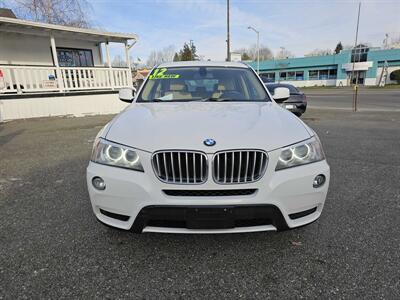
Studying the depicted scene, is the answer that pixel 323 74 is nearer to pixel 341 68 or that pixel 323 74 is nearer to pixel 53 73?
pixel 341 68

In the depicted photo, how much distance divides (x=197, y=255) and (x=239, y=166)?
0.87 m

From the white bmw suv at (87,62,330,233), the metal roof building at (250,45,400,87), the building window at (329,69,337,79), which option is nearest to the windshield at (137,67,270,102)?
the white bmw suv at (87,62,330,233)

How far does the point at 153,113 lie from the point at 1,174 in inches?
132

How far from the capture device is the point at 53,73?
450 inches

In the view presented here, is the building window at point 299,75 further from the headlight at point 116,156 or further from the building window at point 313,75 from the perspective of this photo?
the headlight at point 116,156

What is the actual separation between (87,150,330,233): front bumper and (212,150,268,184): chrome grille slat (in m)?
0.04

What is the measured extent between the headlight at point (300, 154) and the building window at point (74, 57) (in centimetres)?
1489

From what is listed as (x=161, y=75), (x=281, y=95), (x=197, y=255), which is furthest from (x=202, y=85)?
Result: (x=197, y=255)

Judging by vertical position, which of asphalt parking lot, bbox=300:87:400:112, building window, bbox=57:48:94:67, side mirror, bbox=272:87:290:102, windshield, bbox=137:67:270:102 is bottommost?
asphalt parking lot, bbox=300:87:400:112

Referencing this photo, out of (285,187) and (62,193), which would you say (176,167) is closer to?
(285,187)

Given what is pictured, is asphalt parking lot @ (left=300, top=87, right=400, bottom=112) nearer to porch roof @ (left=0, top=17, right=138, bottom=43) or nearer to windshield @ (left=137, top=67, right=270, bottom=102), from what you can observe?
porch roof @ (left=0, top=17, right=138, bottom=43)

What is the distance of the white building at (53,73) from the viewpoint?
10109 mm

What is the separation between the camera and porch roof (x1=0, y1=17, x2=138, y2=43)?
1048 centimetres

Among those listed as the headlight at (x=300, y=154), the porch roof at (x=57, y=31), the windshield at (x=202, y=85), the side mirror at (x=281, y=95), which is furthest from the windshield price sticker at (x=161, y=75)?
the porch roof at (x=57, y=31)
